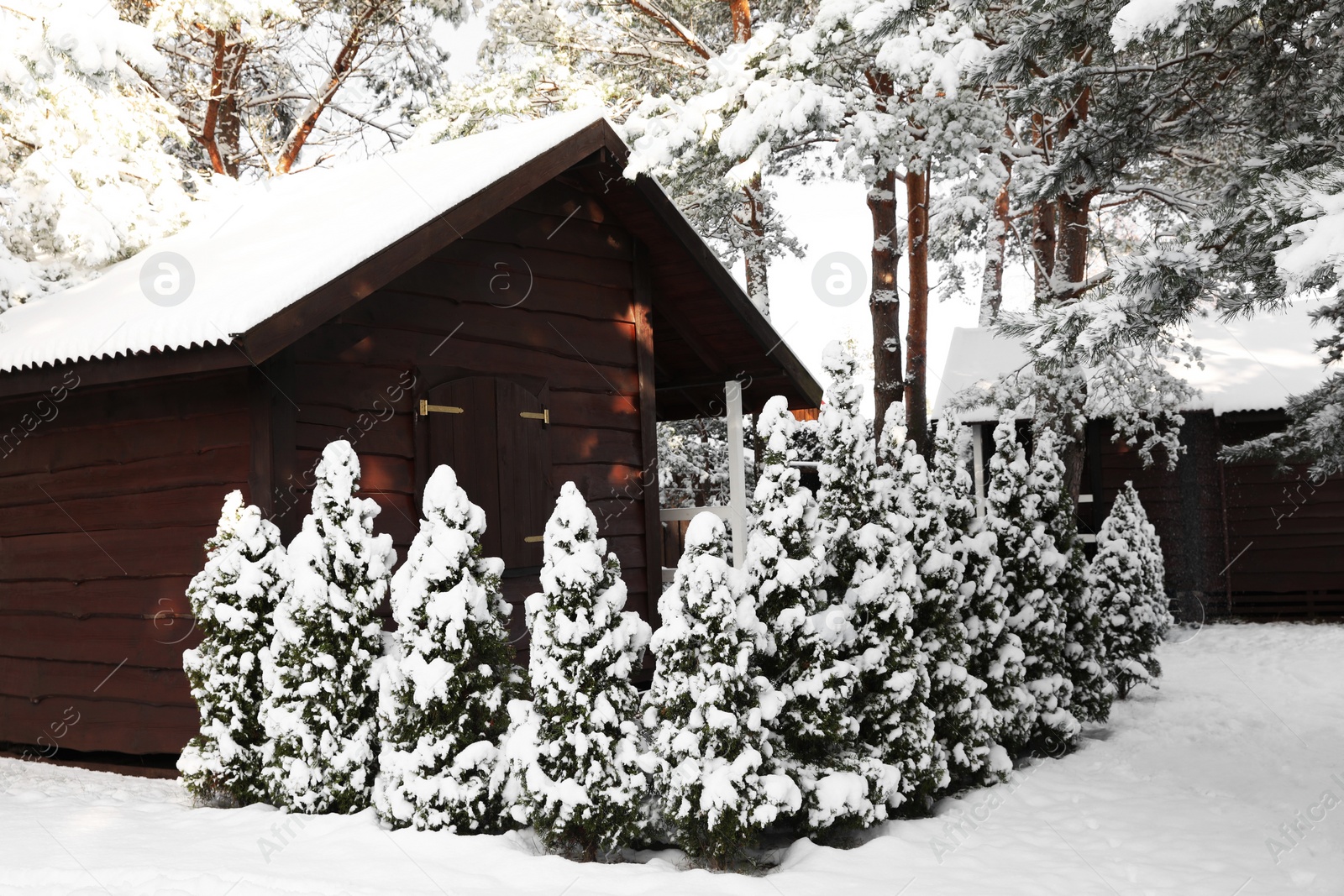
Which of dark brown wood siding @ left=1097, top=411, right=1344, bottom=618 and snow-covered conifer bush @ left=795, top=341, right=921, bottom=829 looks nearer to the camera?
snow-covered conifer bush @ left=795, top=341, right=921, bottom=829

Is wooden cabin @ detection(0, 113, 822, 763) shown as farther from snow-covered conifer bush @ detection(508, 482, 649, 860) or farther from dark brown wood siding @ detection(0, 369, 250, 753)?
snow-covered conifer bush @ detection(508, 482, 649, 860)

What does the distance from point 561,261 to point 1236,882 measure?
6348 millimetres

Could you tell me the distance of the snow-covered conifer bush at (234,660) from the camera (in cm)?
614

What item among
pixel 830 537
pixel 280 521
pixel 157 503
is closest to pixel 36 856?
pixel 280 521

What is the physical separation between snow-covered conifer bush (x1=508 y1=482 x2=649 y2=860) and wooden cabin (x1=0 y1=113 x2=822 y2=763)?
2.13 metres

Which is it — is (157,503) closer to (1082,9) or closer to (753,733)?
(753,733)

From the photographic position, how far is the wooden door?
7824mm

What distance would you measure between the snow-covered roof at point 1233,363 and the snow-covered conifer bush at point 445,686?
10.5m

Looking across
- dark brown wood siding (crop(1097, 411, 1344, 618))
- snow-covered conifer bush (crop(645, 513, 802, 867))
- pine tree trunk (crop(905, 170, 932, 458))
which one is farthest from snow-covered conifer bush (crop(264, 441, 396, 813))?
dark brown wood siding (crop(1097, 411, 1344, 618))

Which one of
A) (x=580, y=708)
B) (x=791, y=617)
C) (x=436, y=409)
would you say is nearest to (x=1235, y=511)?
(x=791, y=617)

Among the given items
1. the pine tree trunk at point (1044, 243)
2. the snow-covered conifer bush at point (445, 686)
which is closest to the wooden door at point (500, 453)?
the snow-covered conifer bush at point (445, 686)

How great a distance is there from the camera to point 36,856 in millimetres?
5125

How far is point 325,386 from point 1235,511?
46.0 ft

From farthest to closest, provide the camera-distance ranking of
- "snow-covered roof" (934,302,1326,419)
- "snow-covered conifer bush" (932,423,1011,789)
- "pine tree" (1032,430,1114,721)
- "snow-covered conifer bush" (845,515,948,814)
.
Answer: "snow-covered roof" (934,302,1326,419)
"pine tree" (1032,430,1114,721)
"snow-covered conifer bush" (932,423,1011,789)
"snow-covered conifer bush" (845,515,948,814)
